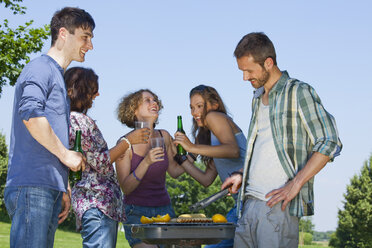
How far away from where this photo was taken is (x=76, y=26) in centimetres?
387

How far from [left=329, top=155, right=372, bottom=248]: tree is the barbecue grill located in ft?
152

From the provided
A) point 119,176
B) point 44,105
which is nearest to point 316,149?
point 44,105

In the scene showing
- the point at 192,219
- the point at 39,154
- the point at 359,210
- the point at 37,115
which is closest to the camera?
the point at 37,115

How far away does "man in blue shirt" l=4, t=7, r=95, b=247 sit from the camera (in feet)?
11.0

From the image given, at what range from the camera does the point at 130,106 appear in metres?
6.12

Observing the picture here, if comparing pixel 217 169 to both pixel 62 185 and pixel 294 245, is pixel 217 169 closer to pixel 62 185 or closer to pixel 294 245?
pixel 294 245

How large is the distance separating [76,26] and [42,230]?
159 centimetres

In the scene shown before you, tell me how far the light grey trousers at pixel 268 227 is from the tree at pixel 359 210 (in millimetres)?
46146

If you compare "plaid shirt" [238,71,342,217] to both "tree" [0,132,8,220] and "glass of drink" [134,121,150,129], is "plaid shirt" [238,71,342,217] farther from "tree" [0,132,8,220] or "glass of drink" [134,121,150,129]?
"tree" [0,132,8,220]

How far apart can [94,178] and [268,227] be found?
1746 millimetres

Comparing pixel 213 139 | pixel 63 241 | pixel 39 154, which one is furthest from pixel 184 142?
pixel 63 241

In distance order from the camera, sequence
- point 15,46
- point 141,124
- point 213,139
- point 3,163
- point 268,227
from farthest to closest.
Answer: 1. point 3,163
2. point 15,46
3. point 141,124
4. point 213,139
5. point 268,227

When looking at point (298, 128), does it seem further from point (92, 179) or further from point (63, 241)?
point (63, 241)

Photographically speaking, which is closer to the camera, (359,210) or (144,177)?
(144,177)
